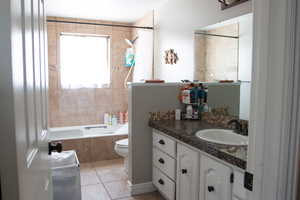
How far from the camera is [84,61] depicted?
4.50 metres

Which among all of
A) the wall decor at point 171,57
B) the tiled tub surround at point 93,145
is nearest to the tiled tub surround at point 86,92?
the tiled tub surround at point 93,145

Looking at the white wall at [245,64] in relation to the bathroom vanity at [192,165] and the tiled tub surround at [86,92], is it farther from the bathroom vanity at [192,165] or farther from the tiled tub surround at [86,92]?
the tiled tub surround at [86,92]

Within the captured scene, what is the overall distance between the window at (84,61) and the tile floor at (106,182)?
1650 mm

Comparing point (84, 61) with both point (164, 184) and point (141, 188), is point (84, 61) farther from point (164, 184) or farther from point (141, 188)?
point (164, 184)

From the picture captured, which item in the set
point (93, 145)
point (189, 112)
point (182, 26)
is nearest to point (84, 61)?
point (93, 145)

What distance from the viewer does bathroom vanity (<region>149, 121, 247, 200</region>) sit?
142cm

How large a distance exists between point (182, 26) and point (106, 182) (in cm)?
224

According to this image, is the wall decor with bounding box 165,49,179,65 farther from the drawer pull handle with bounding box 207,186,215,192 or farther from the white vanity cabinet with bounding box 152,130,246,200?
the drawer pull handle with bounding box 207,186,215,192

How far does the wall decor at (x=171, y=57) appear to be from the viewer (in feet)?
10.8

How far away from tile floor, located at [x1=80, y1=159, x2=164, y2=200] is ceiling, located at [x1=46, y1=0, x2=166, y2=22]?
2449 millimetres

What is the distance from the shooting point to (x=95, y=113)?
15.3ft

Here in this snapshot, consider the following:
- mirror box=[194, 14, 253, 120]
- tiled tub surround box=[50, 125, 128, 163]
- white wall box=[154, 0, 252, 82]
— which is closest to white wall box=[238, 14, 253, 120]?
mirror box=[194, 14, 253, 120]

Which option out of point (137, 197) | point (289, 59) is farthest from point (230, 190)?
point (137, 197)

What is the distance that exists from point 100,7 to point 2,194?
3.69 m
